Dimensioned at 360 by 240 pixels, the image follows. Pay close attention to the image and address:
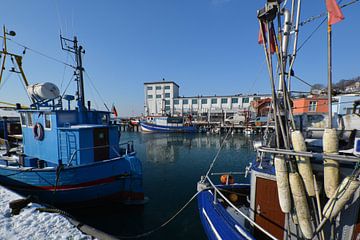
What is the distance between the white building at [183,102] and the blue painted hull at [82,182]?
172 ft

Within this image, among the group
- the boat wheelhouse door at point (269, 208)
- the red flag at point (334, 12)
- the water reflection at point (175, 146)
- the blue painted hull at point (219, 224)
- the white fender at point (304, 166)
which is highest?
the red flag at point (334, 12)

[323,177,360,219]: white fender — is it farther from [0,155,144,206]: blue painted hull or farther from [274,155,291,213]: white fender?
[0,155,144,206]: blue painted hull

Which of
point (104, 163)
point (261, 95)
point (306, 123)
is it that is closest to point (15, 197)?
point (104, 163)

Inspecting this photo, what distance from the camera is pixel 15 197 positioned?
5.68m

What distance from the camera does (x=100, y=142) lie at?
8.39 m

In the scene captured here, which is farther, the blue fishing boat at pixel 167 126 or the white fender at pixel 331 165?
the blue fishing boat at pixel 167 126

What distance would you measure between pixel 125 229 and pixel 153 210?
165 cm

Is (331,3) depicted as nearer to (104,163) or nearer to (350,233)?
(350,233)

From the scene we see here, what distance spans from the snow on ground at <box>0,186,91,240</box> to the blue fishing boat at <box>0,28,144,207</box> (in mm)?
2394

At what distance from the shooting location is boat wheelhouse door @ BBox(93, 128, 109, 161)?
8211 millimetres

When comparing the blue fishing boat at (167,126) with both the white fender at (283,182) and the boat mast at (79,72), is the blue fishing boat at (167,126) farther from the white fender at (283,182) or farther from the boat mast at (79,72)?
the white fender at (283,182)

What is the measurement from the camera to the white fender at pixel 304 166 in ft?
8.77

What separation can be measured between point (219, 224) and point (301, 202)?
87.8 inches

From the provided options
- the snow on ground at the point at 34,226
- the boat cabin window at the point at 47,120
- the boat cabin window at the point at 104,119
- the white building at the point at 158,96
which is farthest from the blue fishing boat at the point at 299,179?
the white building at the point at 158,96
